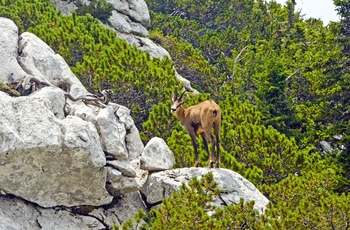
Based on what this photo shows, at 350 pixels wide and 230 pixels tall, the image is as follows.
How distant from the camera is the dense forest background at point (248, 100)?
9.62 meters

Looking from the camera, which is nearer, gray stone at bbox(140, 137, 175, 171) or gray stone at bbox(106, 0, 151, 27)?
gray stone at bbox(140, 137, 175, 171)

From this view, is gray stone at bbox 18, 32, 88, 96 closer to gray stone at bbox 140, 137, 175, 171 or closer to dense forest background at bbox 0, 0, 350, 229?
gray stone at bbox 140, 137, 175, 171

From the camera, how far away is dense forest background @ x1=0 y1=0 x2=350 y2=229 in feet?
31.6

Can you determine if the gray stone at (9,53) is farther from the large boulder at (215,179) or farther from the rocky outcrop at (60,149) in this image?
the large boulder at (215,179)

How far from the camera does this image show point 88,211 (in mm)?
10789

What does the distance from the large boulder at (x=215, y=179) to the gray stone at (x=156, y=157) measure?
23cm

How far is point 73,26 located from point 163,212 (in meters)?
13.2

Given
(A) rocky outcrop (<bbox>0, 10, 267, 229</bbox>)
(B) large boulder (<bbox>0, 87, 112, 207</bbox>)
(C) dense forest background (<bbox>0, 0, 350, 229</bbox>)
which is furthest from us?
(C) dense forest background (<bbox>0, 0, 350, 229</bbox>)

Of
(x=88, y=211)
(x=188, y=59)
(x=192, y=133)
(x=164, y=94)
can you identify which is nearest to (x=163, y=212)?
(x=88, y=211)

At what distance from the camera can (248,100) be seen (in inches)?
822

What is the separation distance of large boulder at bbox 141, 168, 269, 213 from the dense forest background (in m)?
0.47

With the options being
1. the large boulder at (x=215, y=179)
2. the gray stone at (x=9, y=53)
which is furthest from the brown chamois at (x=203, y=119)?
the gray stone at (x=9, y=53)

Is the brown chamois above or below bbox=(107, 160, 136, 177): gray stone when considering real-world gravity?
above

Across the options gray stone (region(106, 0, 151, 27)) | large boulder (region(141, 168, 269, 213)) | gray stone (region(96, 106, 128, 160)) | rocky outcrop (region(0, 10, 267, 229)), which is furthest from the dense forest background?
gray stone (region(96, 106, 128, 160))
